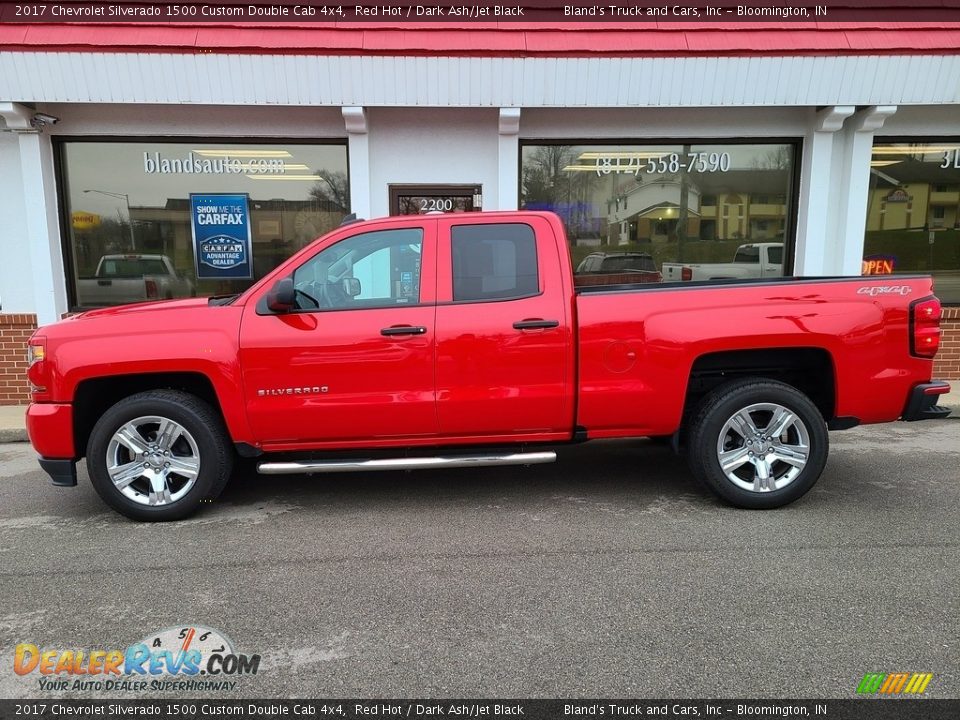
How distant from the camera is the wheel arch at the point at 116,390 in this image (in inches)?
167

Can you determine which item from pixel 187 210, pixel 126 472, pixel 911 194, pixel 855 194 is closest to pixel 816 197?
pixel 855 194

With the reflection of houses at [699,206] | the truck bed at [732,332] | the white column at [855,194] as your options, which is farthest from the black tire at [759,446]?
the white column at [855,194]

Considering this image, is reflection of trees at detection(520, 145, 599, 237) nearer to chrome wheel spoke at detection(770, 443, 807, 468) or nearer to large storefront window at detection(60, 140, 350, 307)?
large storefront window at detection(60, 140, 350, 307)

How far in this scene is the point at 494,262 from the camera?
4367mm

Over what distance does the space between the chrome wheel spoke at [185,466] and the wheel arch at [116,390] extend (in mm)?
311

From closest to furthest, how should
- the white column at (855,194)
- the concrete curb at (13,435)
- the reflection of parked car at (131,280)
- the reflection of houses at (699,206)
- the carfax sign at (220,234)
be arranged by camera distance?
the concrete curb at (13,435) < the white column at (855,194) < the carfax sign at (220,234) < the reflection of parked car at (131,280) < the reflection of houses at (699,206)

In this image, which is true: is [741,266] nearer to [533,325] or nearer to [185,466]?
[533,325]

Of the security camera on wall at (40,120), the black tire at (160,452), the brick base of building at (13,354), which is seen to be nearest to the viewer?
the black tire at (160,452)

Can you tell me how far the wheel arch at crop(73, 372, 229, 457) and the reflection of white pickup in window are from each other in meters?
6.25

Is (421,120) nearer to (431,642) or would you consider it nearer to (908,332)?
(908,332)

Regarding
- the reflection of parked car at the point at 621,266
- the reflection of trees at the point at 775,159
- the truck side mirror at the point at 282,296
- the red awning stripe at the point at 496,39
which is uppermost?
the red awning stripe at the point at 496,39

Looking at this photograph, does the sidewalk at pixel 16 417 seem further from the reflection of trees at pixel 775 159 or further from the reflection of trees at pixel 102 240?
the reflection of trees at pixel 775 159
